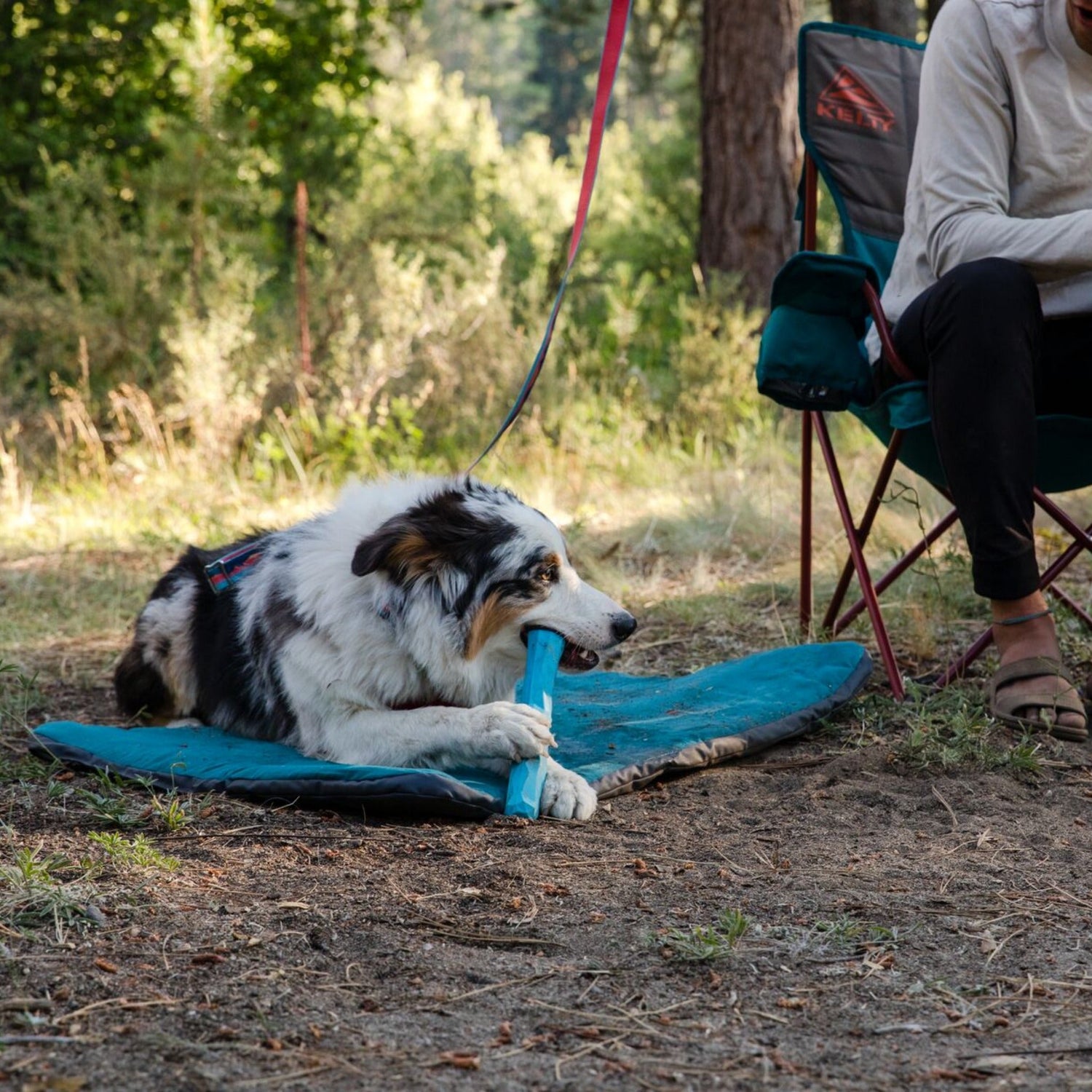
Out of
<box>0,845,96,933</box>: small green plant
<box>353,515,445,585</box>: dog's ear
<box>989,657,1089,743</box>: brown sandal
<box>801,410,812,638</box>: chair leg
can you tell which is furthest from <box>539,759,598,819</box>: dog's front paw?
<box>801,410,812,638</box>: chair leg

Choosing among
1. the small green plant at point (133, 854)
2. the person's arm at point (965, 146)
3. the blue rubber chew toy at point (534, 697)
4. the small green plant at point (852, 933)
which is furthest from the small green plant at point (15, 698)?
the person's arm at point (965, 146)

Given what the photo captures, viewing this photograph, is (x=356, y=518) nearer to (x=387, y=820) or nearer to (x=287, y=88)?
(x=387, y=820)

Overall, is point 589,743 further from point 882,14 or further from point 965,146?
point 882,14

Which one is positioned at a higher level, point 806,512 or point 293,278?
point 293,278

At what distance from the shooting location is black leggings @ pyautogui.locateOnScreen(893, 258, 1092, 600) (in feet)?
9.34

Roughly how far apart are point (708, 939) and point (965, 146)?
214 centimetres

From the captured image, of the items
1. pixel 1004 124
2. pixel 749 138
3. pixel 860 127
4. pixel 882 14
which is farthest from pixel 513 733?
pixel 882 14

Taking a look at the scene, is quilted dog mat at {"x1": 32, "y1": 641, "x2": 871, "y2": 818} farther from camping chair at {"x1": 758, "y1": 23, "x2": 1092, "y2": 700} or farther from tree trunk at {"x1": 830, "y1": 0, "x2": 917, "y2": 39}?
tree trunk at {"x1": 830, "y1": 0, "x2": 917, "y2": 39}

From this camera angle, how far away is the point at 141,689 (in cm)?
342

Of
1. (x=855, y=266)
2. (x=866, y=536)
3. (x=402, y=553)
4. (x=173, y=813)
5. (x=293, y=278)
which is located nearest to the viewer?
(x=173, y=813)

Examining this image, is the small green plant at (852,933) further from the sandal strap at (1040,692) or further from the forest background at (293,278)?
the forest background at (293,278)

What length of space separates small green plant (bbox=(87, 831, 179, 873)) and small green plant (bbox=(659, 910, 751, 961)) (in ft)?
2.88

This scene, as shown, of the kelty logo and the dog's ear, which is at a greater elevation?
the kelty logo

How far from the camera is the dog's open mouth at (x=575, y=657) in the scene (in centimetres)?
290
